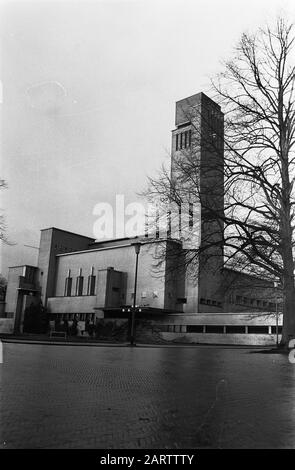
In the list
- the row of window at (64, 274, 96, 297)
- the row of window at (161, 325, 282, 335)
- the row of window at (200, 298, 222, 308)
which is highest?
the row of window at (64, 274, 96, 297)

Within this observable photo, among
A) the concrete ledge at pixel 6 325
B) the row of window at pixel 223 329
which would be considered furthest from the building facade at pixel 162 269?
the row of window at pixel 223 329

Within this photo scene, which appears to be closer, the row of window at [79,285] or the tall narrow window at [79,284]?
the row of window at [79,285]

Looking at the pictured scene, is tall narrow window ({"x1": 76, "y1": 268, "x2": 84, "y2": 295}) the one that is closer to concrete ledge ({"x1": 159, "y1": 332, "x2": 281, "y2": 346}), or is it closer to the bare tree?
concrete ledge ({"x1": 159, "y1": 332, "x2": 281, "y2": 346})

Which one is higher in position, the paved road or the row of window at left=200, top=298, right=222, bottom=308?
the row of window at left=200, top=298, right=222, bottom=308

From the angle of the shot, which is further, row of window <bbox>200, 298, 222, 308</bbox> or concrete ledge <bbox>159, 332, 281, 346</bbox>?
row of window <bbox>200, 298, 222, 308</bbox>

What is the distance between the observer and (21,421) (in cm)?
334

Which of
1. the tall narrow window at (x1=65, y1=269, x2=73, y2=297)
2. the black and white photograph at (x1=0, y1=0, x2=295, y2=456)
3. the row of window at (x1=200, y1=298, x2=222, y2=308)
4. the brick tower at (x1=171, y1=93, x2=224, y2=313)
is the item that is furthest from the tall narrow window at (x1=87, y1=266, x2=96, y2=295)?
the brick tower at (x1=171, y1=93, x2=224, y2=313)

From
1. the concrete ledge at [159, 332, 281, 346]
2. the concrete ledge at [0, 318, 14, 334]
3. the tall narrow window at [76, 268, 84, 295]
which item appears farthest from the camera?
the concrete ledge at [0, 318, 14, 334]

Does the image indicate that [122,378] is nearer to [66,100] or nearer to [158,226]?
[66,100]

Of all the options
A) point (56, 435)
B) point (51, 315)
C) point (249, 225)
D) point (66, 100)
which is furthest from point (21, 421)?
point (51, 315)

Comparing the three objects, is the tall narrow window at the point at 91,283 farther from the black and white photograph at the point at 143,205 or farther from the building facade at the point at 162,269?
the black and white photograph at the point at 143,205

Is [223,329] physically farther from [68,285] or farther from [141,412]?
[141,412]

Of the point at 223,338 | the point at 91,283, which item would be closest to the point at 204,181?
the point at 223,338

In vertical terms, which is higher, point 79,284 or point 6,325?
point 79,284
